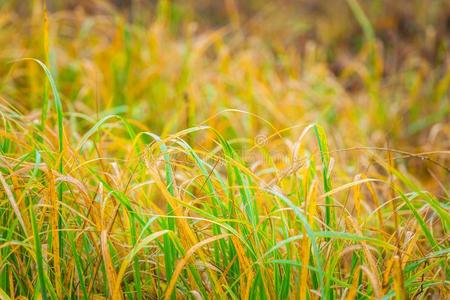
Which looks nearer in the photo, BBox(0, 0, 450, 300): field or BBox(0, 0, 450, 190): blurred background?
BBox(0, 0, 450, 300): field

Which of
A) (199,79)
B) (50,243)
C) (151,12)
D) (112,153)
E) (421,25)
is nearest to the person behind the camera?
(50,243)

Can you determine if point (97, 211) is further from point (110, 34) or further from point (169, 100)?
point (110, 34)

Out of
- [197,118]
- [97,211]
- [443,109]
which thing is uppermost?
[97,211]

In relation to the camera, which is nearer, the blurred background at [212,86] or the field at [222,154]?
the field at [222,154]

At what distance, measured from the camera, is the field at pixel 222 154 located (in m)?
1.24

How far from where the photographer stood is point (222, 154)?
2.01 m

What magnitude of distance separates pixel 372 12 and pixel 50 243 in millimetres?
5133

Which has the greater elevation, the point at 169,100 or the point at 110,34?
the point at 110,34

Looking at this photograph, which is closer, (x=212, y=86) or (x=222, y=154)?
(x=222, y=154)

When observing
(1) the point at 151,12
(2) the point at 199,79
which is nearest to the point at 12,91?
(2) the point at 199,79

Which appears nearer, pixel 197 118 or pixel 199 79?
pixel 197 118

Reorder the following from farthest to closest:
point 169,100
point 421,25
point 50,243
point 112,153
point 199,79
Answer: point 421,25 < point 199,79 < point 169,100 < point 112,153 < point 50,243

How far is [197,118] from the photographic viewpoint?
3107 mm

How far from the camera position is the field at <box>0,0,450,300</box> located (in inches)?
48.7
